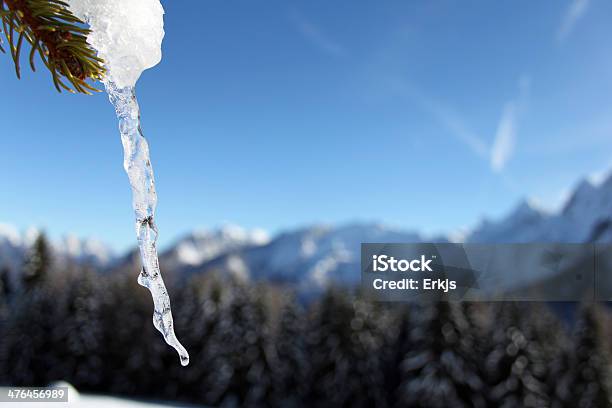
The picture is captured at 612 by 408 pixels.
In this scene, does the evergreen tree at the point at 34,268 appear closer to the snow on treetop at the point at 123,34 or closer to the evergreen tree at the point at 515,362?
the evergreen tree at the point at 515,362

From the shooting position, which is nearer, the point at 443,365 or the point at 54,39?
the point at 54,39

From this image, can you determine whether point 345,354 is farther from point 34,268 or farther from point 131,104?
point 131,104

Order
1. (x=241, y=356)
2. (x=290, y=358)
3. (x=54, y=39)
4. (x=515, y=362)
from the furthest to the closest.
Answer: (x=290, y=358) < (x=241, y=356) < (x=515, y=362) < (x=54, y=39)

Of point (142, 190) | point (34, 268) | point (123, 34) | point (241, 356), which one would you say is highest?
point (34, 268)

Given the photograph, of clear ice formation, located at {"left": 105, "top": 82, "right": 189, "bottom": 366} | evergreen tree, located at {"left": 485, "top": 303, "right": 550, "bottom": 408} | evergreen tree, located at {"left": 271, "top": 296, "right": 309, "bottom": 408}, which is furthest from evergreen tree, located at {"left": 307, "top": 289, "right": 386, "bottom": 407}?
clear ice formation, located at {"left": 105, "top": 82, "right": 189, "bottom": 366}

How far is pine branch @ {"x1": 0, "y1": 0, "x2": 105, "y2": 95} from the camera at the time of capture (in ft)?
3.29

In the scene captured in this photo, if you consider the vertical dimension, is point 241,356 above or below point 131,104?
below

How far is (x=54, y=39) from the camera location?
1047mm

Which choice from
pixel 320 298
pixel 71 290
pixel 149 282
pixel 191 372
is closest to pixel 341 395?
pixel 320 298

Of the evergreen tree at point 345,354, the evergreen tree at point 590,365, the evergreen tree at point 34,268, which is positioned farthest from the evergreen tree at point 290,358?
the evergreen tree at point 34,268

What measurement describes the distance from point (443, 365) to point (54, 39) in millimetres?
24101

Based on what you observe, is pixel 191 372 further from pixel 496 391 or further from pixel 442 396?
pixel 496 391

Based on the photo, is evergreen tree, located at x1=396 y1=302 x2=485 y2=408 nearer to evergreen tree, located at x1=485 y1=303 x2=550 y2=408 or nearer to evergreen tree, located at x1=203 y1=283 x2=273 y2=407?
evergreen tree, located at x1=485 y1=303 x2=550 y2=408


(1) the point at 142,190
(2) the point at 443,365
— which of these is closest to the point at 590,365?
(2) the point at 443,365
